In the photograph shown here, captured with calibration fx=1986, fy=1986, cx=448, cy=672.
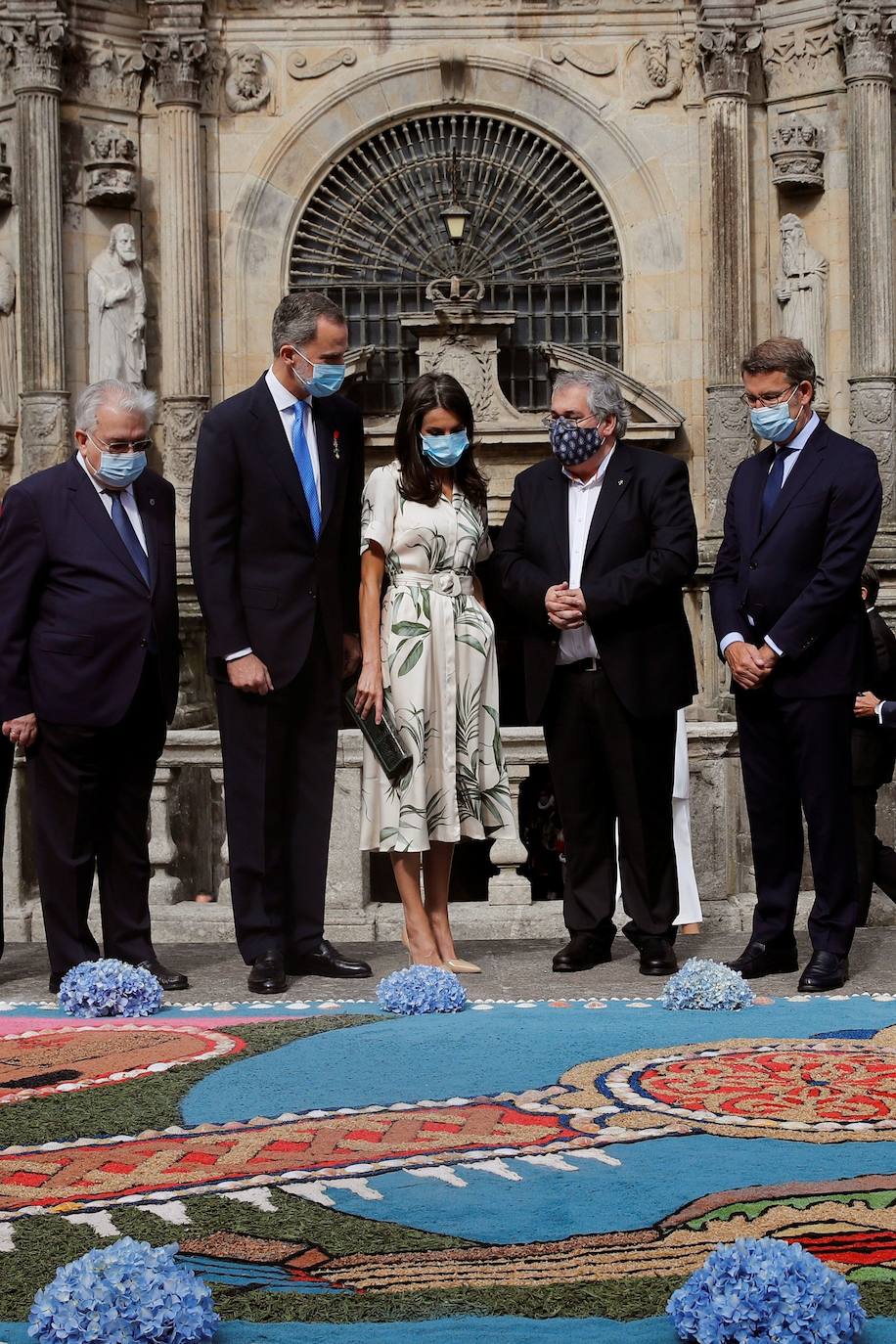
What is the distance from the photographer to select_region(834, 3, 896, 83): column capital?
15.4 metres

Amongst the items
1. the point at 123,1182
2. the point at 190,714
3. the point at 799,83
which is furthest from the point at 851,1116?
the point at 799,83

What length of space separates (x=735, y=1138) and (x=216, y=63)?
14183 millimetres

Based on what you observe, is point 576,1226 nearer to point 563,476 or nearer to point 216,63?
point 563,476

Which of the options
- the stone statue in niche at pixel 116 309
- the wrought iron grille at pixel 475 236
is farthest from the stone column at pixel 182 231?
the wrought iron grille at pixel 475 236

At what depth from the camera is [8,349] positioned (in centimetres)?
1608

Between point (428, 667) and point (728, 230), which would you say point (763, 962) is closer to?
point (428, 667)

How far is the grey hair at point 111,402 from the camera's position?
606 cm

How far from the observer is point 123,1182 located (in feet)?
11.9

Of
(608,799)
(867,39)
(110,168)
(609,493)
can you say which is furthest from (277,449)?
(867,39)

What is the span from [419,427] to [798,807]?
66.0 inches

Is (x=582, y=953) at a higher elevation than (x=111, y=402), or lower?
lower

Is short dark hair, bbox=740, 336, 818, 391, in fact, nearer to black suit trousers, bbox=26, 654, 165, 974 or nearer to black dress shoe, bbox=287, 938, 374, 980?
black suit trousers, bbox=26, 654, 165, 974

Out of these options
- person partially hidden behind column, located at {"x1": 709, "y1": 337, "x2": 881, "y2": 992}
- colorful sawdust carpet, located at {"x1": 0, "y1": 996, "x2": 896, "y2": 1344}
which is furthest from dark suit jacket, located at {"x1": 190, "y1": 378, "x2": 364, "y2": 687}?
person partially hidden behind column, located at {"x1": 709, "y1": 337, "x2": 881, "y2": 992}

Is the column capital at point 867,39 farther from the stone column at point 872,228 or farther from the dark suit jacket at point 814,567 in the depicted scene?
the dark suit jacket at point 814,567
